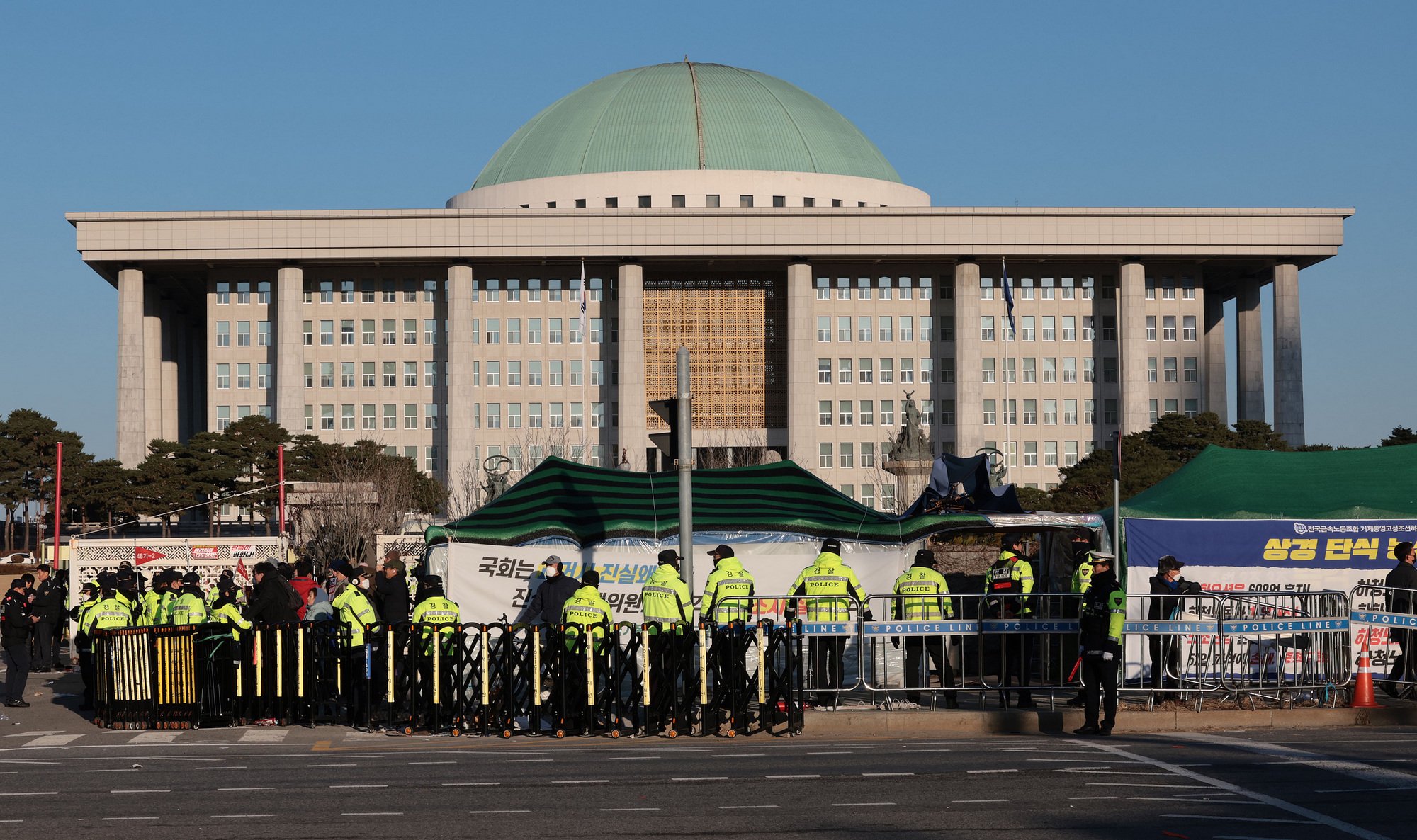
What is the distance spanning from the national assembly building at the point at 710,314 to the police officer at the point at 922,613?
88353 millimetres

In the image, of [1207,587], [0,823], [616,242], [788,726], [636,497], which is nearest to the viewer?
[0,823]

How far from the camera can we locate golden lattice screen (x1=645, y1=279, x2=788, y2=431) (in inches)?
4550

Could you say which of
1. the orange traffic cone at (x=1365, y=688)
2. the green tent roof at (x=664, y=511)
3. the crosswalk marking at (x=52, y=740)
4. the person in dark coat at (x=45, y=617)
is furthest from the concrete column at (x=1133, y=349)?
the crosswalk marking at (x=52, y=740)

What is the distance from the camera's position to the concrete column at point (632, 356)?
362ft

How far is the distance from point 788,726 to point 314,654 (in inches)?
211

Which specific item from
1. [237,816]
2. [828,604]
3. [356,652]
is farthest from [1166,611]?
[237,816]

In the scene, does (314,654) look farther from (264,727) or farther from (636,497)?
(636,497)

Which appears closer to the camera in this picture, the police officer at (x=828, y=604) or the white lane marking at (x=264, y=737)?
the white lane marking at (x=264, y=737)

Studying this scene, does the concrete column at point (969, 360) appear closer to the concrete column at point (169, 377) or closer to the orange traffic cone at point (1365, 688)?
the concrete column at point (169, 377)

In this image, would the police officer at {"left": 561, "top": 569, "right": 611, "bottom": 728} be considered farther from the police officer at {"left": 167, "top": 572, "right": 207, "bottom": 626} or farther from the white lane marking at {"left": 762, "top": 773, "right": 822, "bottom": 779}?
the police officer at {"left": 167, "top": 572, "right": 207, "bottom": 626}

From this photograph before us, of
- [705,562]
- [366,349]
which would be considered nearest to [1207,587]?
[705,562]

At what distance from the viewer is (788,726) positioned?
17.2 metres

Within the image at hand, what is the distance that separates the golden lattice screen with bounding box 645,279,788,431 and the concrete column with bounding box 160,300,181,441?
33.6m

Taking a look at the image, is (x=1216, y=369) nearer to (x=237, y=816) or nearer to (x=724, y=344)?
(x=724, y=344)
